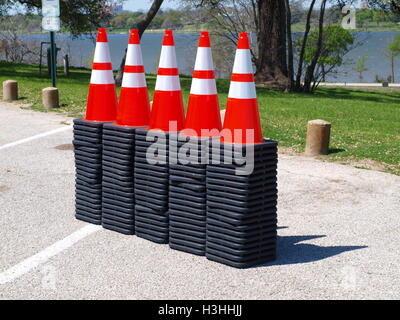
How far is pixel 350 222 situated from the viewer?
668cm

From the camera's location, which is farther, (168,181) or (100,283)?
(168,181)

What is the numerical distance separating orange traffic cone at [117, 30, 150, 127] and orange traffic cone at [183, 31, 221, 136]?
2.17ft

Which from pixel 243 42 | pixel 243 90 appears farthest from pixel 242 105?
pixel 243 42

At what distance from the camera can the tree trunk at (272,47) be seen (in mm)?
23562

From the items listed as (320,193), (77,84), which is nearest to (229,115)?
(320,193)

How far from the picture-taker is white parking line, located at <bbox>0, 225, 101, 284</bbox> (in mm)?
5141

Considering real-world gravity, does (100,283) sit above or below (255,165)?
below

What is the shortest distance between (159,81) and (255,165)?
4.27 ft

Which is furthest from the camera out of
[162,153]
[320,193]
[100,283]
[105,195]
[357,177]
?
[357,177]

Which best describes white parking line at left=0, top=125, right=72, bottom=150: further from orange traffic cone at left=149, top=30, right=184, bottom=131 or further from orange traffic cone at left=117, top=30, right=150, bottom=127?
orange traffic cone at left=149, top=30, right=184, bottom=131

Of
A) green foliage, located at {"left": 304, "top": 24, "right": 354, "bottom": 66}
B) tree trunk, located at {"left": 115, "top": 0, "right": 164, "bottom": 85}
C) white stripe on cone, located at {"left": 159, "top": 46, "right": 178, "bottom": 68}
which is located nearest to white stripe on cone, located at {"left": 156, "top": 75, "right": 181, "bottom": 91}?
white stripe on cone, located at {"left": 159, "top": 46, "right": 178, "bottom": 68}

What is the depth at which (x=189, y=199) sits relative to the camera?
560 cm
